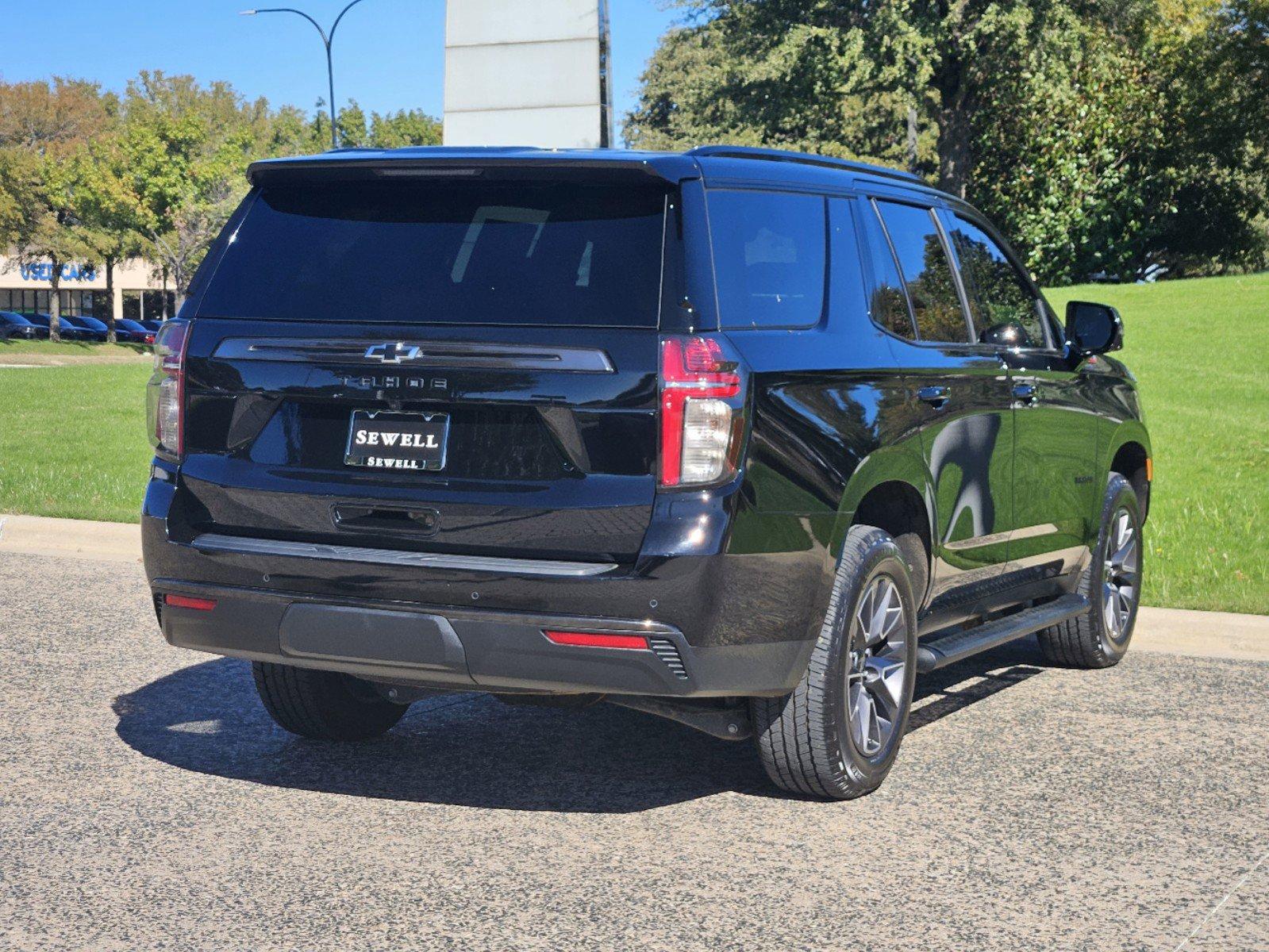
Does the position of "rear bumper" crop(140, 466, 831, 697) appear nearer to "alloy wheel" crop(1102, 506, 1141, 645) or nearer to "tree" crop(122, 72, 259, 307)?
"alloy wheel" crop(1102, 506, 1141, 645)

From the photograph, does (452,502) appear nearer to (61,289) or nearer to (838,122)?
(838,122)

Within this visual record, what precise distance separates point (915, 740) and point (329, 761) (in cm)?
220

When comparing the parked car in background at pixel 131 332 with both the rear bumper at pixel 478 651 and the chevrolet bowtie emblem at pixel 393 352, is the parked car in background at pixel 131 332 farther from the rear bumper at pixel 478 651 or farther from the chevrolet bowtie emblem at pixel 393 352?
the chevrolet bowtie emblem at pixel 393 352

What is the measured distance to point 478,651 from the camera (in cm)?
459

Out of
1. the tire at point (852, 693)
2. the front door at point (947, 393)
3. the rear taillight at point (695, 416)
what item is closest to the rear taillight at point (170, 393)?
the rear taillight at point (695, 416)

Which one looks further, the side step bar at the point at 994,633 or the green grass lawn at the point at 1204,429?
the green grass lawn at the point at 1204,429

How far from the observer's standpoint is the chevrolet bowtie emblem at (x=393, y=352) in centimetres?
470

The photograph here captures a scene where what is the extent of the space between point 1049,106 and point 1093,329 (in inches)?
1185

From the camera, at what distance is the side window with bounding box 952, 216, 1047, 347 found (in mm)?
6480

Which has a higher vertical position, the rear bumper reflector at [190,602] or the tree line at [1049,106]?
the tree line at [1049,106]

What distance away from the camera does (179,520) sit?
5.03 m

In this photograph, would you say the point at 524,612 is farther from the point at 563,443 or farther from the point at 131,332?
the point at 131,332

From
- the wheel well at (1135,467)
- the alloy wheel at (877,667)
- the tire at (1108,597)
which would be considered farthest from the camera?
the wheel well at (1135,467)

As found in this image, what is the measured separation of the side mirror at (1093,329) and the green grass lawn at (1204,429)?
7.49 feet
